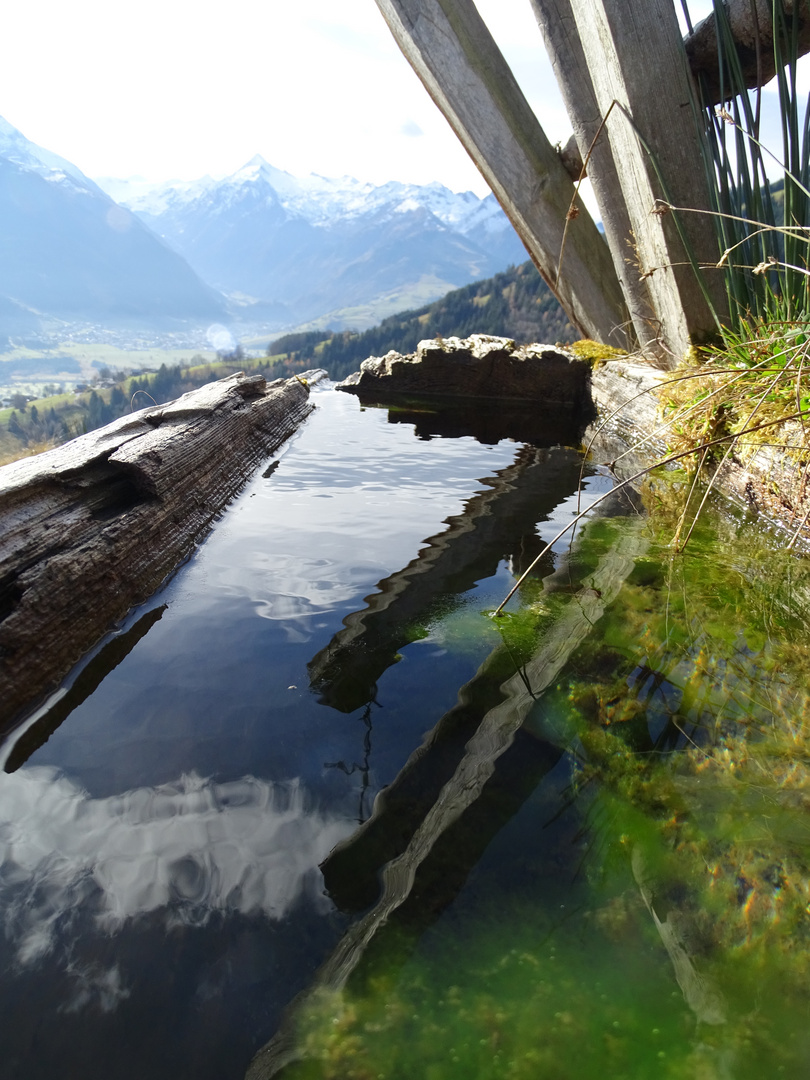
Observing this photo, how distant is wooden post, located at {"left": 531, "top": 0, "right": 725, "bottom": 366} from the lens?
352 cm

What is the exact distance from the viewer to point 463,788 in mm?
1383

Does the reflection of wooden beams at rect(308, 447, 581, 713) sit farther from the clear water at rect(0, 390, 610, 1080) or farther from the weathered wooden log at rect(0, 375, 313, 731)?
the weathered wooden log at rect(0, 375, 313, 731)

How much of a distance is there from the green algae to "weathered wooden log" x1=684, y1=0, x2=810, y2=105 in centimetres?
306

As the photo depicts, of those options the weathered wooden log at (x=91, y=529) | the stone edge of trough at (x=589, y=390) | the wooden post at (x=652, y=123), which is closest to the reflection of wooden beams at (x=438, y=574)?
the stone edge of trough at (x=589, y=390)

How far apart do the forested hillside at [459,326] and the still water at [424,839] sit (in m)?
45.7

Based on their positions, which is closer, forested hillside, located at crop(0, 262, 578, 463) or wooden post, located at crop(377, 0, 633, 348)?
wooden post, located at crop(377, 0, 633, 348)

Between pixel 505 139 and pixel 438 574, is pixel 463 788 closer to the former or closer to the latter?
pixel 438 574

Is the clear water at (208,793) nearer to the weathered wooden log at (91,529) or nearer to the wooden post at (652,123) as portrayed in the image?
the weathered wooden log at (91,529)

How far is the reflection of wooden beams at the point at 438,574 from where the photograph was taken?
187 cm

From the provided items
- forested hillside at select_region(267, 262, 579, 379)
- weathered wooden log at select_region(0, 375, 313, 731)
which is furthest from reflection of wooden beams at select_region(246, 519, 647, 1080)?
forested hillside at select_region(267, 262, 579, 379)

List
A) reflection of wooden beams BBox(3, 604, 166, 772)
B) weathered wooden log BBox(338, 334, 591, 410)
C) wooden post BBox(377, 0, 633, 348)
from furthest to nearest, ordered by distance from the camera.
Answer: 1. weathered wooden log BBox(338, 334, 591, 410)
2. wooden post BBox(377, 0, 633, 348)
3. reflection of wooden beams BBox(3, 604, 166, 772)

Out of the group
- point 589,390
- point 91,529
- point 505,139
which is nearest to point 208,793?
point 91,529

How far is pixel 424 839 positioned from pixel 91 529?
5.55ft

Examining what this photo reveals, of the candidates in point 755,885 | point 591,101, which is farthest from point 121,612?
point 591,101
